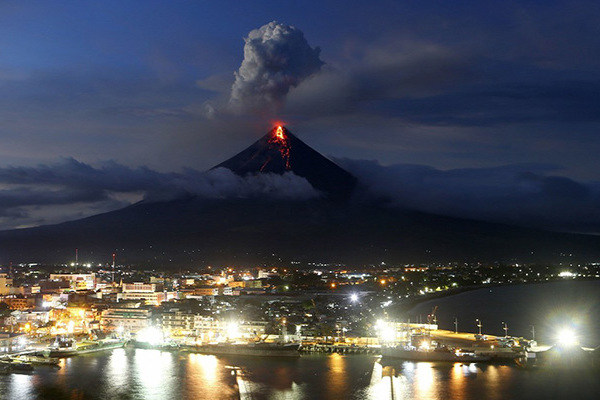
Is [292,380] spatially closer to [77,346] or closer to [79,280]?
[77,346]

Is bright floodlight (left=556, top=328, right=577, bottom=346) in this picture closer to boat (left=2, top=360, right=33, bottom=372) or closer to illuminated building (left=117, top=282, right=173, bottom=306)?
boat (left=2, top=360, right=33, bottom=372)

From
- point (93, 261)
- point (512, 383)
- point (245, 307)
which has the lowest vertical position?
point (512, 383)

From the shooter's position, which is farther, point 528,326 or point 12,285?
point 12,285

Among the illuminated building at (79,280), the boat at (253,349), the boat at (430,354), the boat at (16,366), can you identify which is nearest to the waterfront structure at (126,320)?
the boat at (253,349)

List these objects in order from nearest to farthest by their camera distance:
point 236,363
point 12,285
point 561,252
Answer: point 236,363
point 12,285
point 561,252

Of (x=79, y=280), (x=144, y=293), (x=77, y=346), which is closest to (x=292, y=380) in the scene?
(x=77, y=346)

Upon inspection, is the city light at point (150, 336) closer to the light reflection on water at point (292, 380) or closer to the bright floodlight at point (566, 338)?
the light reflection on water at point (292, 380)

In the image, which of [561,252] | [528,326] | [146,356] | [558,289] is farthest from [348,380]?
[561,252]

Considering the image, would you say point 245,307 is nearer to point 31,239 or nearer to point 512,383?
point 512,383
